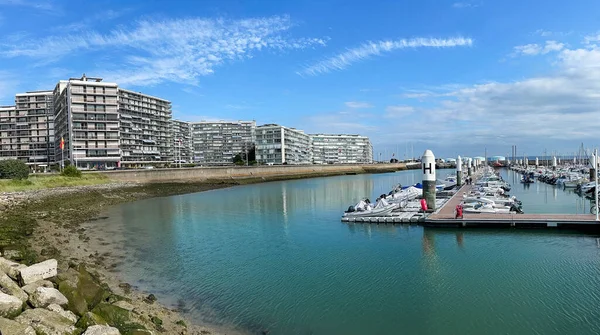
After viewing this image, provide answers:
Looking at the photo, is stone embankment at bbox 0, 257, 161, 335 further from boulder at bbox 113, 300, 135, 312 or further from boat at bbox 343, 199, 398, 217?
boat at bbox 343, 199, 398, 217

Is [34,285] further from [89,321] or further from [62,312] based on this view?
[89,321]

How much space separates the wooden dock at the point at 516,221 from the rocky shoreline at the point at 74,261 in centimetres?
2301

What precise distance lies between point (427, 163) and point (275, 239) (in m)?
16.4

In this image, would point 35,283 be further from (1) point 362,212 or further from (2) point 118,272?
(1) point 362,212

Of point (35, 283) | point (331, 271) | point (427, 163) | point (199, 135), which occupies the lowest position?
point (331, 271)

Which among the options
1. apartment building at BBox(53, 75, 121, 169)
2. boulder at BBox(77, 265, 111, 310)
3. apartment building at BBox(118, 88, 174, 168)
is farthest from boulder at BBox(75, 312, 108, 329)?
apartment building at BBox(118, 88, 174, 168)

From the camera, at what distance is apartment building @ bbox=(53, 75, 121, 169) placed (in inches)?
3772

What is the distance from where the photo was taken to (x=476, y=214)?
32562mm

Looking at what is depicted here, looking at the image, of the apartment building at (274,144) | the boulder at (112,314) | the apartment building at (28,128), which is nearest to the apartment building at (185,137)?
the apartment building at (274,144)

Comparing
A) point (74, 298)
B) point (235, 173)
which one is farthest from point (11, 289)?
point (235, 173)

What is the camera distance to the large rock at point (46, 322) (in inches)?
366

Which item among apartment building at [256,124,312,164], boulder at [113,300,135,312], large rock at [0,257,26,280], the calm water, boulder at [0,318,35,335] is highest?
apartment building at [256,124,312,164]

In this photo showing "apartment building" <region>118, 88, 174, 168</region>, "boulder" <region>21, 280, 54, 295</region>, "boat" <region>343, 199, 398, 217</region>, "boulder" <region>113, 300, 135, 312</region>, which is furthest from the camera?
"apartment building" <region>118, 88, 174, 168</region>

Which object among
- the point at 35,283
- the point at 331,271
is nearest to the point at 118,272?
the point at 35,283
